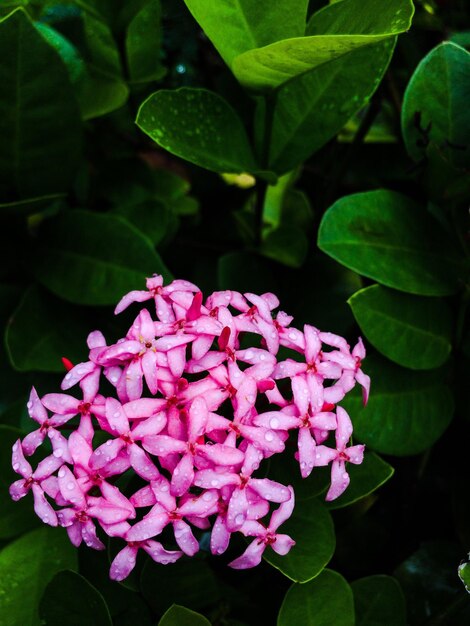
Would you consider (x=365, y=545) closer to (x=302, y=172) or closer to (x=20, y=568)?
(x=20, y=568)

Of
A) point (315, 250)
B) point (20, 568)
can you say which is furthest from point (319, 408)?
point (315, 250)

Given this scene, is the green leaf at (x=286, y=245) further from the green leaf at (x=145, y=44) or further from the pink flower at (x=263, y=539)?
the pink flower at (x=263, y=539)

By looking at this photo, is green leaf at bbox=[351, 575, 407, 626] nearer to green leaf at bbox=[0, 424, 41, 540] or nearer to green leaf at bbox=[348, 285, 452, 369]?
green leaf at bbox=[348, 285, 452, 369]

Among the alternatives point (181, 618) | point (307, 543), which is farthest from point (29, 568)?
point (307, 543)

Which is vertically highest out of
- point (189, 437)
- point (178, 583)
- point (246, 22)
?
point (246, 22)

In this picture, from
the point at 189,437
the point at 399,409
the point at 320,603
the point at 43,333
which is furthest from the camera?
the point at 43,333

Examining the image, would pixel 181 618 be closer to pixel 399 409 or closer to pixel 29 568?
pixel 29 568
